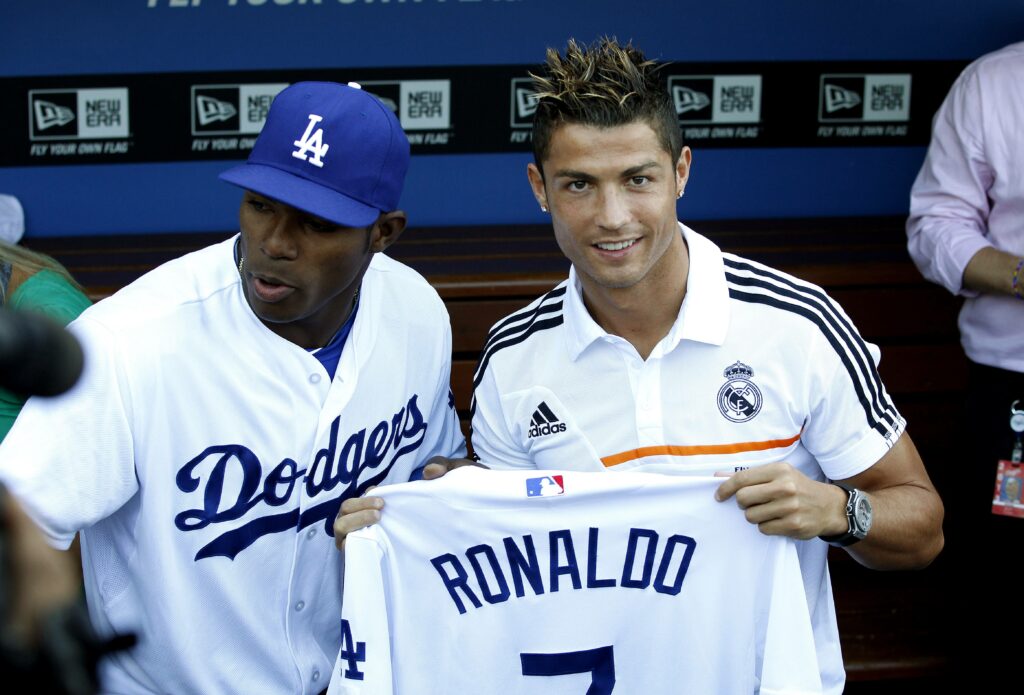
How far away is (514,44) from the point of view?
363 cm

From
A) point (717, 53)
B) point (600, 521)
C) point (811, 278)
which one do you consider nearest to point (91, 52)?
point (717, 53)

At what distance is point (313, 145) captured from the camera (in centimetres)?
191

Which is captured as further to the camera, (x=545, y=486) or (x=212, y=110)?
(x=212, y=110)

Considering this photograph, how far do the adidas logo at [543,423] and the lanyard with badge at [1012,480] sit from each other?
1.32 metres

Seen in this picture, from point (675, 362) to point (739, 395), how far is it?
12 centimetres

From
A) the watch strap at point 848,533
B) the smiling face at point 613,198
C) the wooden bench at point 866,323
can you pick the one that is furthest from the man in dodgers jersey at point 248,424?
the wooden bench at point 866,323

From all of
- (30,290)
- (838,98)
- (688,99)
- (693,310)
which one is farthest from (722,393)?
(838,98)

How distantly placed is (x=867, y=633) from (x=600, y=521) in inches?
65.2

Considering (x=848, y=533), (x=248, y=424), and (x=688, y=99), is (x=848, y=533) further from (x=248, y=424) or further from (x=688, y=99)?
(x=688, y=99)

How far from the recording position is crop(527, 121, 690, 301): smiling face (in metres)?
1.92

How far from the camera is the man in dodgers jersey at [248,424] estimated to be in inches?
71.9

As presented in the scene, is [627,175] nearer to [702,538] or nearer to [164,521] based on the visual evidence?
[702,538]

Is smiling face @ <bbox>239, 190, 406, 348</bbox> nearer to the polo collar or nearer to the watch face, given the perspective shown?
the polo collar

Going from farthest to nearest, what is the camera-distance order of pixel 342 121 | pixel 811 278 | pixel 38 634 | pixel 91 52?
pixel 91 52 < pixel 811 278 < pixel 342 121 < pixel 38 634
